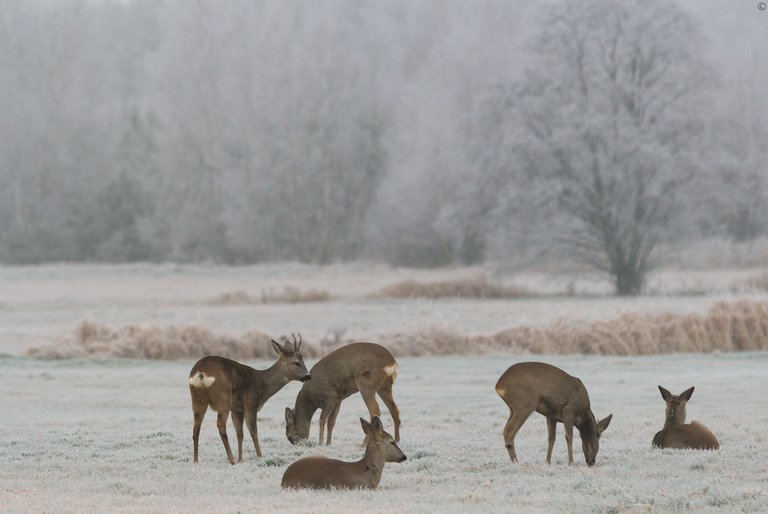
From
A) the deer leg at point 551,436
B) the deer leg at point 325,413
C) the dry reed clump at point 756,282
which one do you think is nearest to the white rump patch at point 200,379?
the deer leg at point 325,413

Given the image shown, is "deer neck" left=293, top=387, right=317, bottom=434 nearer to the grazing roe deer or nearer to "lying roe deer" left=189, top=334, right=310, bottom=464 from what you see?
the grazing roe deer

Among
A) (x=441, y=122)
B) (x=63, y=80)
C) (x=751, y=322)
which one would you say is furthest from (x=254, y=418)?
(x=63, y=80)

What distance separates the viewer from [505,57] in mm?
52688

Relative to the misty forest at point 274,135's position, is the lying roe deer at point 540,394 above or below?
below

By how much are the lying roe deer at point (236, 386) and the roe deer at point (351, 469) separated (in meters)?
1.28

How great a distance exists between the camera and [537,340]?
2308 centimetres

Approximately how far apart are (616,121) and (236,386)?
95.4 feet

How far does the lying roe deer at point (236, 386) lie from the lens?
33.3 feet

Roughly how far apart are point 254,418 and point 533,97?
2865 cm

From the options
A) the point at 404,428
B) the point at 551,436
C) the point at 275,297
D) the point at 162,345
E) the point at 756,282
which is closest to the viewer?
the point at 551,436

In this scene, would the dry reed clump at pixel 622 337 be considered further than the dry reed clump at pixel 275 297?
No

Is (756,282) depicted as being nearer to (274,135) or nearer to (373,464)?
(373,464)

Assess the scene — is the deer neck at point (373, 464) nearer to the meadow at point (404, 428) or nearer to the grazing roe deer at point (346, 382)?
the meadow at point (404, 428)

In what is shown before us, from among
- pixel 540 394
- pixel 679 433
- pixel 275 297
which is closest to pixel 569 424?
pixel 540 394
